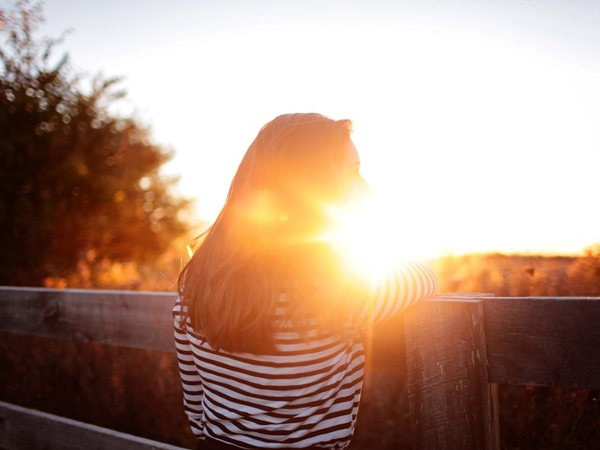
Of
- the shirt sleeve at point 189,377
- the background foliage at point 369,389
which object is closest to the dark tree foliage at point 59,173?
the background foliage at point 369,389

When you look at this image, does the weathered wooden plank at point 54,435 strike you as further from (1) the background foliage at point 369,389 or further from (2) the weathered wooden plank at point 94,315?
(1) the background foliage at point 369,389

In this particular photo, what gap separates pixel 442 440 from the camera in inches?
61.0

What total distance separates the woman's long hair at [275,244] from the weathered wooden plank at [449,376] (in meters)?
0.48

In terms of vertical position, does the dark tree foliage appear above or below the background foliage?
above

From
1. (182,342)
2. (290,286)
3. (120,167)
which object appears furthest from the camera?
(120,167)

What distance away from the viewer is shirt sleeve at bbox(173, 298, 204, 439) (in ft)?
5.51

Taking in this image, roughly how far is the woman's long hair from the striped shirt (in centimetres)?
7

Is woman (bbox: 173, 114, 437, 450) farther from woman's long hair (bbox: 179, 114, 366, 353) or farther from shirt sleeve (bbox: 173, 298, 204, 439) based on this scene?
shirt sleeve (bbox: 173, 298, 204, 439)

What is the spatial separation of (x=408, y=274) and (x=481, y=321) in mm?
300

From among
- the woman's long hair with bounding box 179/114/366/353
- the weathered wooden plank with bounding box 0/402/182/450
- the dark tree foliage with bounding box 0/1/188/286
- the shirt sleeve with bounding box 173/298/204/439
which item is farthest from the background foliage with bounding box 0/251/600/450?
the dark tree foliage with bounding box 0/1/188/286

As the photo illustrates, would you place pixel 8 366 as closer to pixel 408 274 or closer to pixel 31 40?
pixel 408 274

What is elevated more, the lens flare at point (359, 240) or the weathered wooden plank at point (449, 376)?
the lens flare at point (359, 240)

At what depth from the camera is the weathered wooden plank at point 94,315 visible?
2.32 metres

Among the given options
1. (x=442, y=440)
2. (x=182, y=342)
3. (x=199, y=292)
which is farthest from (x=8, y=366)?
(x=442, y=440)
